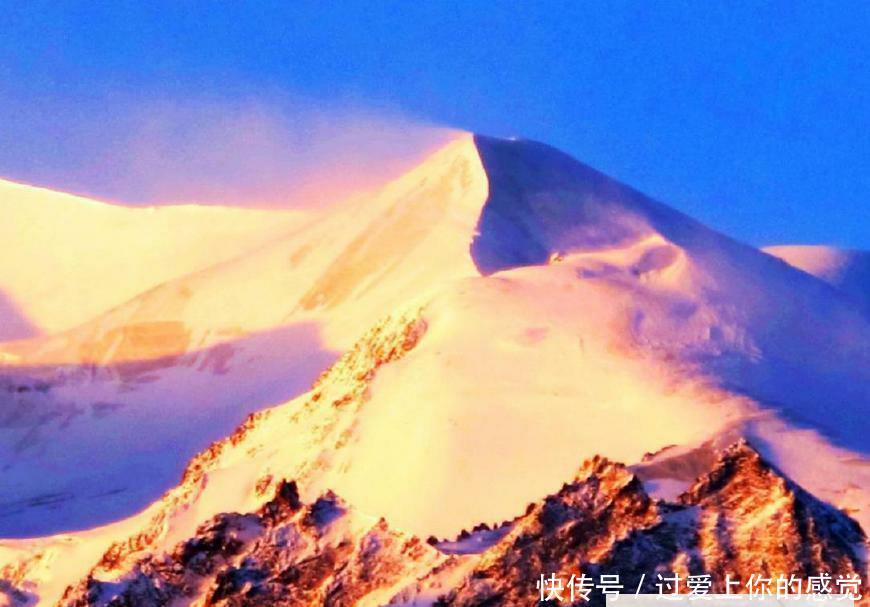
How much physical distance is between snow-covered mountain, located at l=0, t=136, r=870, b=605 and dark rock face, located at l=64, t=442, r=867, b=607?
0.13ft

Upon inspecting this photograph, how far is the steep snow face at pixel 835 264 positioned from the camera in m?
80.4

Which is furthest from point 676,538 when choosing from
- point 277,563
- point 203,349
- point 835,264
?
point 835,264

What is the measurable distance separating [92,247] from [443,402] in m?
59.0

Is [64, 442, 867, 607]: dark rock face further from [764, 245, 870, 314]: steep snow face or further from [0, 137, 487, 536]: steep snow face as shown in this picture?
[764, 245, 870, 314]: steep snow face

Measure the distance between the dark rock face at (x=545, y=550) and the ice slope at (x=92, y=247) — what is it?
60012 millimetres

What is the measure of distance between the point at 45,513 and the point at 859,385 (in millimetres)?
23473

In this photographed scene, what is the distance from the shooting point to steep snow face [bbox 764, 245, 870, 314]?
8044cm

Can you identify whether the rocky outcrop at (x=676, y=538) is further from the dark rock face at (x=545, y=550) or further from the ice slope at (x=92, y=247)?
the ice slope at (x=92, y=247)

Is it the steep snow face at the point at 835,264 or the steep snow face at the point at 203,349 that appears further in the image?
the steep snow face at the point at 835,264

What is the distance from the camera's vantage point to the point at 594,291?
175 ft

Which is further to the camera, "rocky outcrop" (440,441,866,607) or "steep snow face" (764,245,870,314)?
"steep snow face" (764,245,870,314)

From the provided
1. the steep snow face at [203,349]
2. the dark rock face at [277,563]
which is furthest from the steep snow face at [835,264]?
the dark rock face at [277,563]

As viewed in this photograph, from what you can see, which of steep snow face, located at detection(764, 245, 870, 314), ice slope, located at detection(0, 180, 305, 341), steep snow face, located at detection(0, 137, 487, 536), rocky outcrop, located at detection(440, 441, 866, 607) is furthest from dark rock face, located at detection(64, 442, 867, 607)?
ice slope, located at detection(0, 180, 305, 341)

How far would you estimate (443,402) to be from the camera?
44.3m
